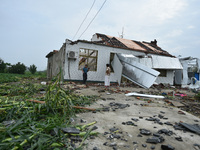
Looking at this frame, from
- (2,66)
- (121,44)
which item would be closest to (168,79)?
(121,44)

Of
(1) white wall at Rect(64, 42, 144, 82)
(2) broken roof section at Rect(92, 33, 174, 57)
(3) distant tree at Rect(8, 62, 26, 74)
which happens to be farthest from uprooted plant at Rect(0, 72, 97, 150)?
(3) distant tree at Rect(8, 62, 26, 74)

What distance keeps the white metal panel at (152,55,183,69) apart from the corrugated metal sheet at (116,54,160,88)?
3.53 meters

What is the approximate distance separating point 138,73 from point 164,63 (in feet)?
16.6

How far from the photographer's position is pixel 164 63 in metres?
12.8

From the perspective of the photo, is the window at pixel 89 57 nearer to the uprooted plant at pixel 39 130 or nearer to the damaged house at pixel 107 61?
the damaged house at pixel 107 61

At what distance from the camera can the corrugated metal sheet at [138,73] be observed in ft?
28.5

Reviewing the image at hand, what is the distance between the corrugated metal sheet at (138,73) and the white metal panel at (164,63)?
353 cm

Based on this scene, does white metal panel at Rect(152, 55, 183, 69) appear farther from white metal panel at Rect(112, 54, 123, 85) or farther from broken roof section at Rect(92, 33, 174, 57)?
white metal panel at Rect(112, 54, 123, 85)

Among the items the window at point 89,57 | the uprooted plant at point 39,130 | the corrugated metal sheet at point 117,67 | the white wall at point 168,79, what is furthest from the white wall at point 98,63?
the uprooted plant at point 39,130

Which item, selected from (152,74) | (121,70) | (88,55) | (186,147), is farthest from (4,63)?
(186,147)

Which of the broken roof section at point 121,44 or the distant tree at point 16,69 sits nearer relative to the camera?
the broken roof section at point 121,44

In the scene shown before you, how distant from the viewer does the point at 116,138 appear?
204 centimetres

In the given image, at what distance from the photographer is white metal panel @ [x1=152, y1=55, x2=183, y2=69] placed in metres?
12.3

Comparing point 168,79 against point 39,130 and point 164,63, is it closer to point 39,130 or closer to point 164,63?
point 164,63
